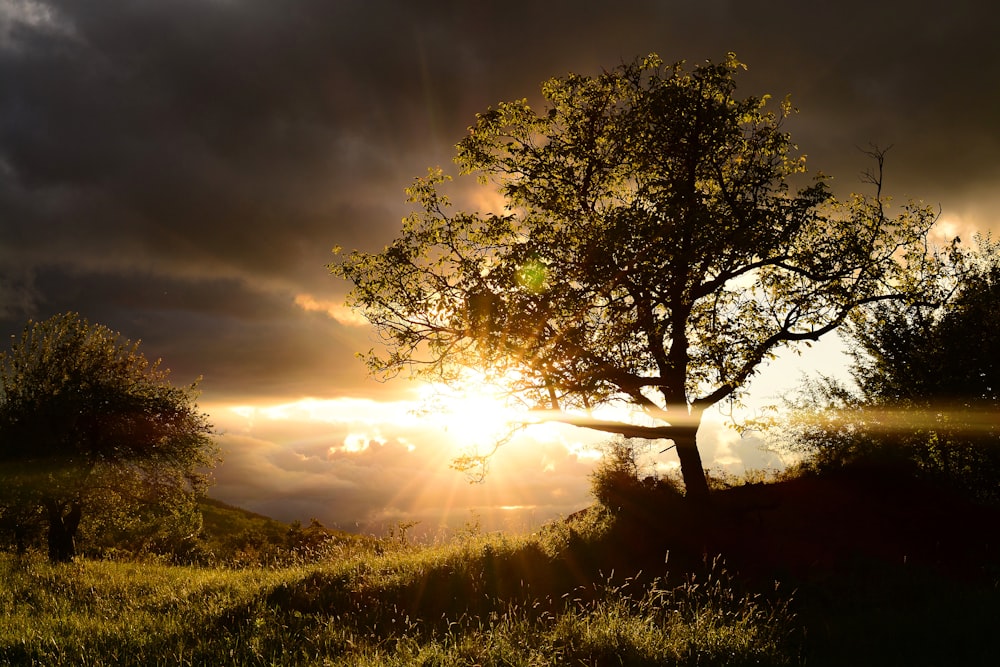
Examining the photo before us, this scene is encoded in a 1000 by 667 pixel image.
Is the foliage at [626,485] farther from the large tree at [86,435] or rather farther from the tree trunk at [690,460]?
the large tree at [86,435]

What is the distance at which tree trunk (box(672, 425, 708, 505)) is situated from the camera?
18.4 m

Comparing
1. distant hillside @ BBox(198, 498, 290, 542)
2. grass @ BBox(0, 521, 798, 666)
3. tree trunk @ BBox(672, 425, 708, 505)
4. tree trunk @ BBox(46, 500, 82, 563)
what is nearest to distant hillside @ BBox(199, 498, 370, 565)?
distant hillside @ BBox(198, 498, 290, 542)

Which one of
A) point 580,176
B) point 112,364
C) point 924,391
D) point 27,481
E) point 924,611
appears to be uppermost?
point 580,176

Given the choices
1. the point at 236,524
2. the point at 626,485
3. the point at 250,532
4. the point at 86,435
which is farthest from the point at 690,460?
the point at 236,524

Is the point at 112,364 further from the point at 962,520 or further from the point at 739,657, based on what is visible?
the point at 962,520

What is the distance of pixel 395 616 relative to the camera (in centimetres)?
1087

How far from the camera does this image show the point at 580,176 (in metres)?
19.1

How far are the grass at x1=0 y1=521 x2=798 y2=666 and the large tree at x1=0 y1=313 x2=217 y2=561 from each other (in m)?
8.53

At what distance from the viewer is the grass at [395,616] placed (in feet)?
25.3

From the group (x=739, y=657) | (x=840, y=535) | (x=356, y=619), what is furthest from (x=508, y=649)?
(x=840, y=535)

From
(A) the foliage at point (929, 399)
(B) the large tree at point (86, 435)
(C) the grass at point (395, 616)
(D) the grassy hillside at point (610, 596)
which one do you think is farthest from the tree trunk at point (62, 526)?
(A) the foliage at point (929, 399)

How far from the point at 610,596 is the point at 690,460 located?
338 inches

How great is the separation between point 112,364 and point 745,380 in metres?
26.4

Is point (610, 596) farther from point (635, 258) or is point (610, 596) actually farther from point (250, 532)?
point (250, 532)
